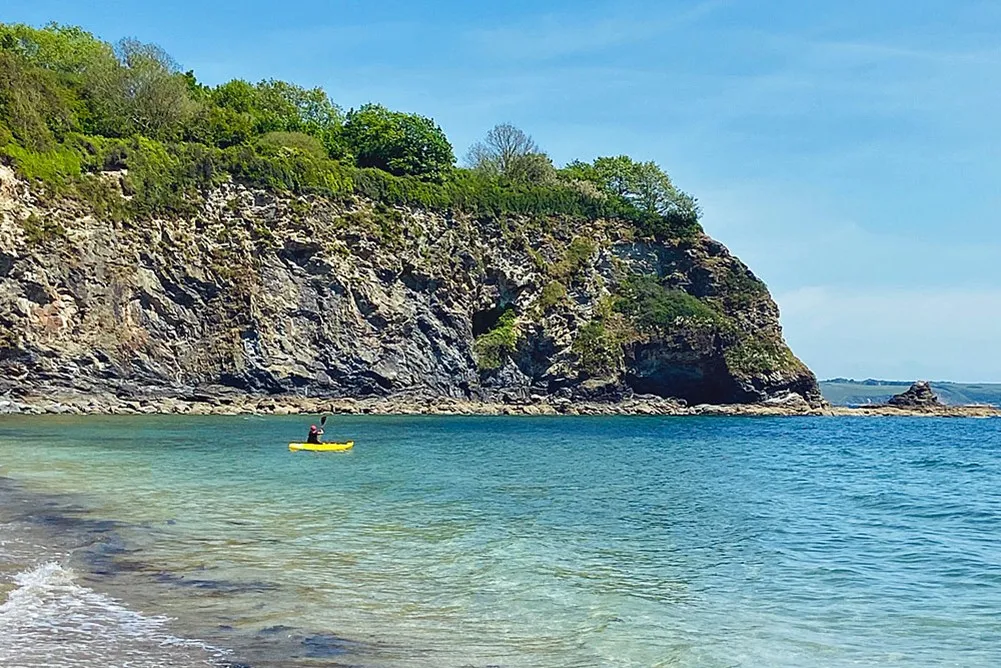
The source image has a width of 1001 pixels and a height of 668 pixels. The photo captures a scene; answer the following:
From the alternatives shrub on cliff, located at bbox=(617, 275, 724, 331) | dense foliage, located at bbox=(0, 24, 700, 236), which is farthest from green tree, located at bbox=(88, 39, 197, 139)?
shrub on cliff, located at bbox=(617, 275, 724, 331)

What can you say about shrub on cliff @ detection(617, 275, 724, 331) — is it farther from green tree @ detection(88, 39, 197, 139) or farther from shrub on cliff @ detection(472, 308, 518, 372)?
green tree @ detection(88, 39, 197, 139)

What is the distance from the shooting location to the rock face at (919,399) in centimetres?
11038

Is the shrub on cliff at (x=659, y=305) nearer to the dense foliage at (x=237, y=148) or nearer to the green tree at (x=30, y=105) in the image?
the dense foliage at (x=237, y=148)

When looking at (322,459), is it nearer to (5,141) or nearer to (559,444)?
(559,444)

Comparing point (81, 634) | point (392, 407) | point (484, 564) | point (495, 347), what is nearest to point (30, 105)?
point (392, 407)

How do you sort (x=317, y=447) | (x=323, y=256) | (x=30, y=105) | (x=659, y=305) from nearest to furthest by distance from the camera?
(x=317, y=447) < (x=30, y=105) < (x=323, y=256) < (x=659, y=305)

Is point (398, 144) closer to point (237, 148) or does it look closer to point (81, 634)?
point (237, 148)

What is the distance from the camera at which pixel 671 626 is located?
11367 mm

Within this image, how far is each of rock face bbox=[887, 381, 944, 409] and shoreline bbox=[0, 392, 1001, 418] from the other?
3.55m

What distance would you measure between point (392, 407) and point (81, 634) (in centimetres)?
6309

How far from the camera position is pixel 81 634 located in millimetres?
9719

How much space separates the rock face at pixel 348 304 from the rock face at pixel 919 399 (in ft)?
79.8

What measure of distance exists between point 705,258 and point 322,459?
67.9 m

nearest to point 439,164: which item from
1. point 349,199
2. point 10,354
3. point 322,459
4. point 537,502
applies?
point 349,199
